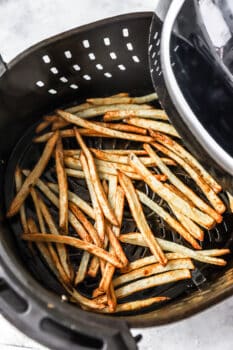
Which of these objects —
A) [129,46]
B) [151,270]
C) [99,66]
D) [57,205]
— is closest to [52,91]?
[99,66]

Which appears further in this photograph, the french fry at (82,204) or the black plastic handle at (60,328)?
the french fry at (82,204)

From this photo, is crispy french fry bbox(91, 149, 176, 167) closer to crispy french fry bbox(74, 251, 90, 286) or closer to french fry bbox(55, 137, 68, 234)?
french fry bbox(55, 137, 68, 234)

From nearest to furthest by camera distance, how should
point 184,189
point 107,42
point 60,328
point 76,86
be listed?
point 60,328 < point 184,189 < point 107,42 < point 76,86

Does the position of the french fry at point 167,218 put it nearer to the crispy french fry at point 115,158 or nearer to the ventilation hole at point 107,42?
the crispy french fry at point 115,158

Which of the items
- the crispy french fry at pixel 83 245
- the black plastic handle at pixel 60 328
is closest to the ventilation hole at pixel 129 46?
the crispy french fry at pixel 83 245

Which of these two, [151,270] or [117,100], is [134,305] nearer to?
[151,270]

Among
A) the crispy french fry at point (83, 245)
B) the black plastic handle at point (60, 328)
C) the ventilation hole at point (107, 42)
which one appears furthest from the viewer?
the ventilation hole at point (107, 42)

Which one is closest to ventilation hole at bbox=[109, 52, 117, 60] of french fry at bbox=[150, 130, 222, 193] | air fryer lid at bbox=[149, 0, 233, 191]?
french fry at bbox=[150, 130, 222, 193]
